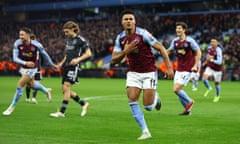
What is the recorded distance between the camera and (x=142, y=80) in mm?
10375

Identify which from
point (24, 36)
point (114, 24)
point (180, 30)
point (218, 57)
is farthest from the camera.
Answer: point (114, 24)

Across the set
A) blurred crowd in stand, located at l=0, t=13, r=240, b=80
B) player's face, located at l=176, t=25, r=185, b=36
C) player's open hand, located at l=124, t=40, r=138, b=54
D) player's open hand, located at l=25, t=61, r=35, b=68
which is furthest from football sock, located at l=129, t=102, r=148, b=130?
blurred crowd in stand, located at l=0, t=13, r=240, b=80

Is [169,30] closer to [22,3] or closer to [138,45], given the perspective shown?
[22,3]

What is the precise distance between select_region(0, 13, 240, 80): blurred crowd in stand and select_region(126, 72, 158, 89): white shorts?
29.3m

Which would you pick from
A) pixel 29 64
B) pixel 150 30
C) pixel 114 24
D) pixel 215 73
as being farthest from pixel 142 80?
pixel 114 24

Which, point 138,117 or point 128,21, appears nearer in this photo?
point 128,21

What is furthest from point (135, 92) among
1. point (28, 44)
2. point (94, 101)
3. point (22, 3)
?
point (22, 3)

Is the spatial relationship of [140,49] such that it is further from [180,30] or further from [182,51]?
[182,51]

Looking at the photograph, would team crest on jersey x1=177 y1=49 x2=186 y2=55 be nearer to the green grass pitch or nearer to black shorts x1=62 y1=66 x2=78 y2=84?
the green grass pitch

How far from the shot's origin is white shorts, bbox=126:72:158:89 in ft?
33.8

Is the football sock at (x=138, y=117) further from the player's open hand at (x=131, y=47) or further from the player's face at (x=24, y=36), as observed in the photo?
the player's face at (x=24, y=36)

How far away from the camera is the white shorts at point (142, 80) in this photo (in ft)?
33.8

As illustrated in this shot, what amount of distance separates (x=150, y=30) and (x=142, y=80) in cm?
4097

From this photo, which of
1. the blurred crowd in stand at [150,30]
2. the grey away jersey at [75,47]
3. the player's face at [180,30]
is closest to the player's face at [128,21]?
the grey away jersey at [75,47]
